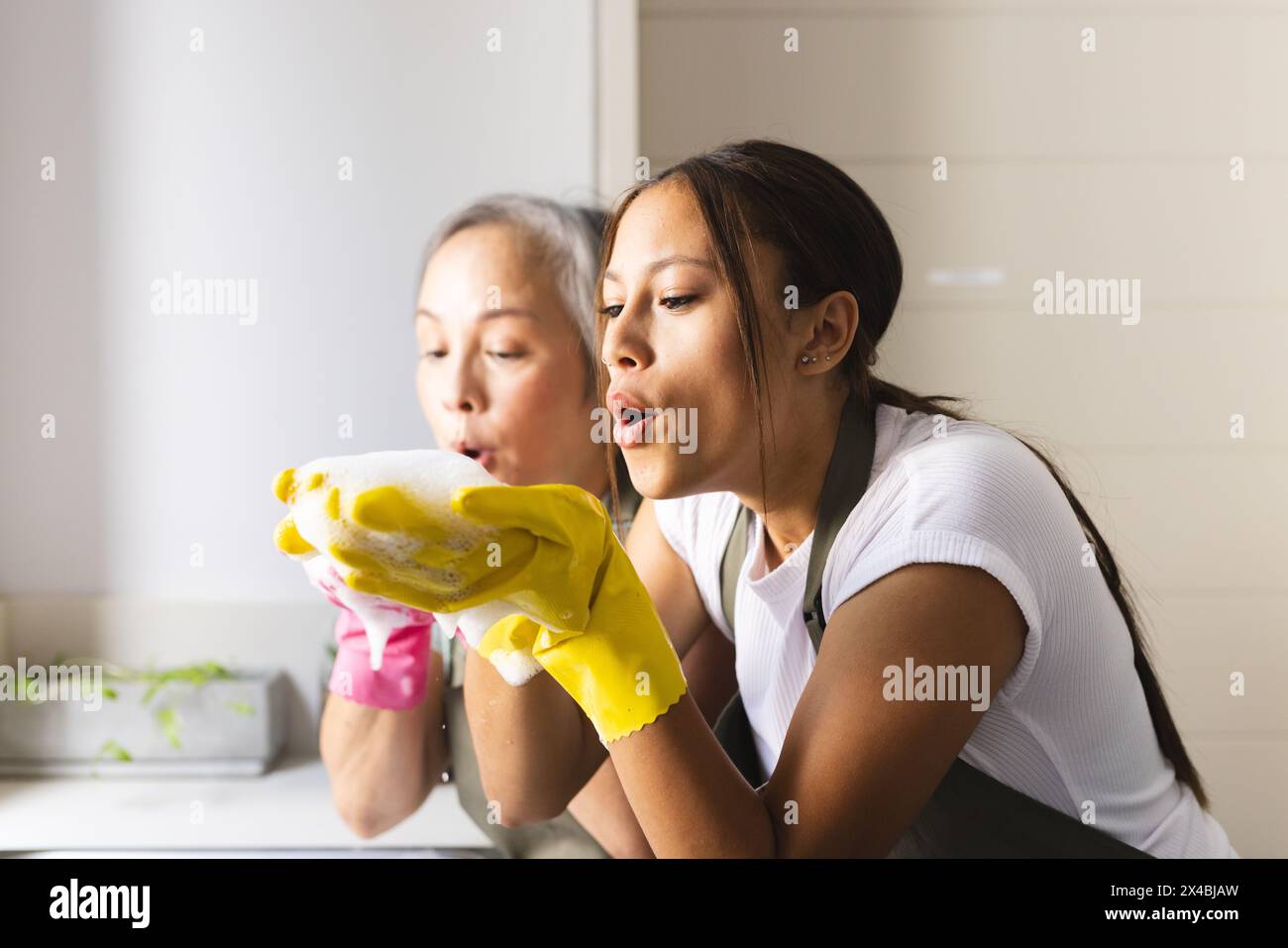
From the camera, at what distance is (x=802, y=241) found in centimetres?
59

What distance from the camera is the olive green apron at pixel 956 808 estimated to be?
58 cm

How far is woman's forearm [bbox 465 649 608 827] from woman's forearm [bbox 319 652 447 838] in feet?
0.42

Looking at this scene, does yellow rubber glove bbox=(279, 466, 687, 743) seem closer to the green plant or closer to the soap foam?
the soap foam

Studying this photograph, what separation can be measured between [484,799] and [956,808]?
1.21 ft

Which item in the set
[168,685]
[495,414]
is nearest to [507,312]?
[495,414]

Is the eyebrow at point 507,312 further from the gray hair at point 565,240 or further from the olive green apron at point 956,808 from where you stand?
the olive green apron at point 956,808

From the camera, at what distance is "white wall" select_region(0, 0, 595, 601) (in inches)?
34.8

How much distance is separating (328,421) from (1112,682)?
661 millimetres

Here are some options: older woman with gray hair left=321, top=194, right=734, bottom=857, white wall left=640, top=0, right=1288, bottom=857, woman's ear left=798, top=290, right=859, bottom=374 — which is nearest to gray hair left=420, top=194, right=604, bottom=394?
older woman with gray hair left=321, top=194, right=734, bottom=857

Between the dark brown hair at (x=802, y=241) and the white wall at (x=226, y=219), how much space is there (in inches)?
11.9

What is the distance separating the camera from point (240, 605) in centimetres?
91

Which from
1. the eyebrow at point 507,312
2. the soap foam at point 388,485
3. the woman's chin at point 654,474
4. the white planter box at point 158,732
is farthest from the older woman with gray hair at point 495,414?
the soap foam at point 388,485

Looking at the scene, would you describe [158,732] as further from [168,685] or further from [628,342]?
[628,342]
